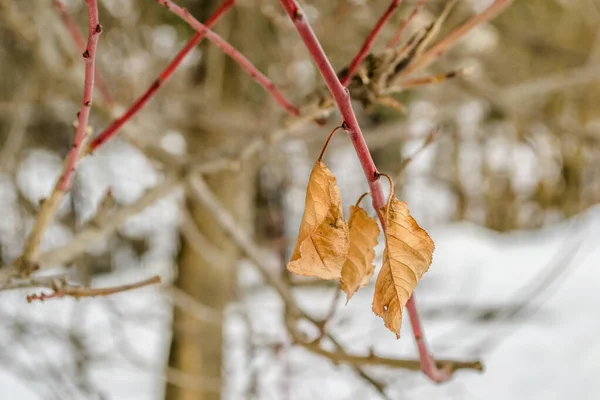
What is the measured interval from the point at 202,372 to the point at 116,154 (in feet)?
3.45

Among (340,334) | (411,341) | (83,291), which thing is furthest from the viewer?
(411,341)

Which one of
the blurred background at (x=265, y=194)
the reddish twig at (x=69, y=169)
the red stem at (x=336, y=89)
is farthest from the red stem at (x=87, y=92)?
the blurred background at (x=265, y=194)

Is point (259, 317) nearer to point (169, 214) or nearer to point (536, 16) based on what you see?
point (169, 214)

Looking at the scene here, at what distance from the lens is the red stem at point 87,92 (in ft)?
1.04

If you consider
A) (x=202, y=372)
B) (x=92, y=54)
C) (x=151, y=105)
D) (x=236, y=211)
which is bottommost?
(x=92, y=54)

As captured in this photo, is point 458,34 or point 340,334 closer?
point 458,34

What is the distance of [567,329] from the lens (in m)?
2.51

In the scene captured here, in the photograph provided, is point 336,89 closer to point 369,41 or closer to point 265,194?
point 369,41

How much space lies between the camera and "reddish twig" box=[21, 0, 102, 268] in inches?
13.3

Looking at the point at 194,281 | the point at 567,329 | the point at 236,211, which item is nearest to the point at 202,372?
the point at 194,281

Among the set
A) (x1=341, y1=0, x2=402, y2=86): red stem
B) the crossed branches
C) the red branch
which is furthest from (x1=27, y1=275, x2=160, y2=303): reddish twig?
(x1=341, y1=0, x2=402, y2=86): red stem

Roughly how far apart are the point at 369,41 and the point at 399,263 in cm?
20

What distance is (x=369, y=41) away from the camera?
1.38 feet

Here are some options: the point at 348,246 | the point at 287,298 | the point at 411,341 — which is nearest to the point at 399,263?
the point at 348,246
